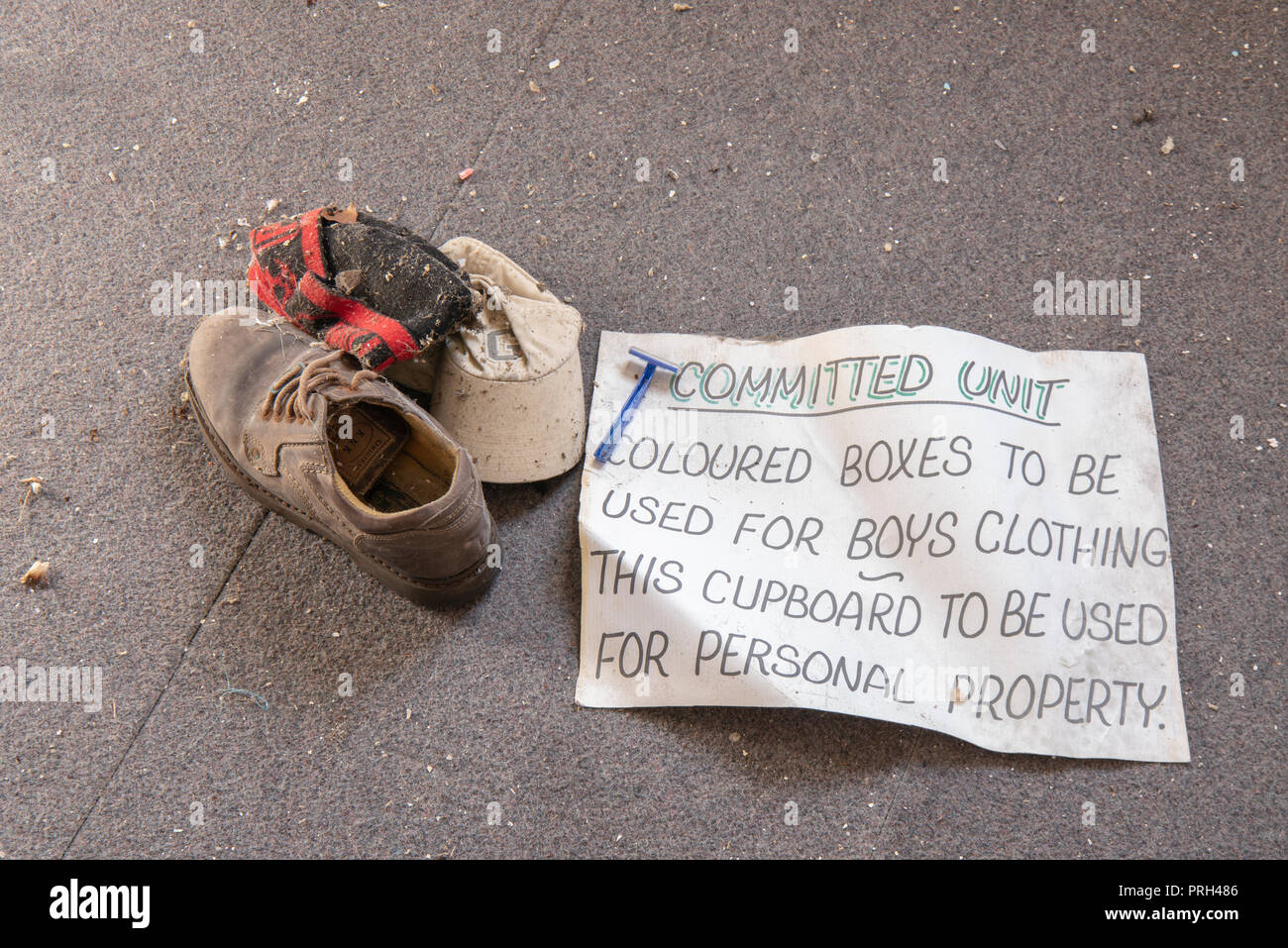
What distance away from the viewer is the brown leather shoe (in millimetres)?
771

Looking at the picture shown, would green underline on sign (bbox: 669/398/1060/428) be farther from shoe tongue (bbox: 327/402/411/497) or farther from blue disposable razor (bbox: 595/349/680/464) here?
shoe tongue (bbox: 327/402/411/497)

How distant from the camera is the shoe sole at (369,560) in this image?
2.73 feet

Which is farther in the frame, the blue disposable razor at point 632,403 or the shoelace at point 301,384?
the blue disposable razor at point 632,403

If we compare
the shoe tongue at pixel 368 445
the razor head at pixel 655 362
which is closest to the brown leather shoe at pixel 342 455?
the shoe tongue at pixel 368 445

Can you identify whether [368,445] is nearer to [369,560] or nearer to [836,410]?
[369,560]

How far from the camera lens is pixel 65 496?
93 cm

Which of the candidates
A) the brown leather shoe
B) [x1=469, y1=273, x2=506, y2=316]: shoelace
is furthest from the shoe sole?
[x1=469, y1=273, x2=506, y2=316]: shoelace

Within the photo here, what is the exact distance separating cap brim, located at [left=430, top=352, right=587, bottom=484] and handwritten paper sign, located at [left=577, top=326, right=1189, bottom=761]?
0.05 metres

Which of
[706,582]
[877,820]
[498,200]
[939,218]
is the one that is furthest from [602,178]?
[877,820]

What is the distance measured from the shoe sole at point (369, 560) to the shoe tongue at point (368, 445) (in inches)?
2.3

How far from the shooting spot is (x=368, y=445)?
2.84 feet

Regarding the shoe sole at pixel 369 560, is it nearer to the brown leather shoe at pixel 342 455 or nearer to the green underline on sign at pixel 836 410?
the brown leather shoe at pixel 342 455

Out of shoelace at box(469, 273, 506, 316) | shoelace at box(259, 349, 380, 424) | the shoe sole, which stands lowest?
the shoe sole
